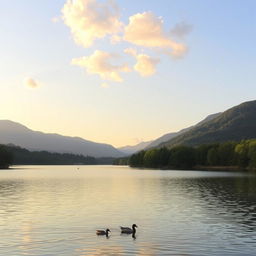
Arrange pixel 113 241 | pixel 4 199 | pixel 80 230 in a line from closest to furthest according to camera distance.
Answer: pixel 113 241 < pixel 80 230 < pixel 4 199

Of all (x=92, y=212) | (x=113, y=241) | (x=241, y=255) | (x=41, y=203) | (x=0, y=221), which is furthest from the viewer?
(x=41, y=203)

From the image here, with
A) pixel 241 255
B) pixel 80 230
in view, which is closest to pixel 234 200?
pixel 80 230

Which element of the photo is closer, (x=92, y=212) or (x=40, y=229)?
(x=40, y=229)

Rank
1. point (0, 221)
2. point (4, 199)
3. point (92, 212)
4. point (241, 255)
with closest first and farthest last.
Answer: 1. point (241, 255)
2. point (0, 221)
3. point (92, 212)
4. point (4, 199)

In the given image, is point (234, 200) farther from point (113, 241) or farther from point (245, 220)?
point (113, 241)

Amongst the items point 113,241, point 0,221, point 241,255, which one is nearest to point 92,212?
point 0,221

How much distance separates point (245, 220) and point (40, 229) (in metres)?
24.7

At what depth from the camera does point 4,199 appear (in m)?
80.8

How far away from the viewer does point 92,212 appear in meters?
63.5

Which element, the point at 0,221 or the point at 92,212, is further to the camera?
→ the point at 92,212

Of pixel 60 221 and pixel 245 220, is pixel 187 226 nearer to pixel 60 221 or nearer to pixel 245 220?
pixel 245 220

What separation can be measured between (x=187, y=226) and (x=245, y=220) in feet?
28.5

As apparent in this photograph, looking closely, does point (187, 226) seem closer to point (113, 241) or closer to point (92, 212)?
point (113, 241)

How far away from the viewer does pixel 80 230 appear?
4788cm
